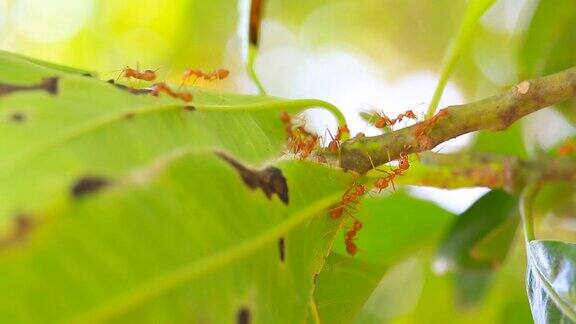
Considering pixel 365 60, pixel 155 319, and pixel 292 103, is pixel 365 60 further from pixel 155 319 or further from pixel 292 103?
pixel 155 319

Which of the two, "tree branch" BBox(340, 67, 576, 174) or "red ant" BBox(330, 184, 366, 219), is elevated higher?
"tree branch" BBox(340, 67, 576, 174)

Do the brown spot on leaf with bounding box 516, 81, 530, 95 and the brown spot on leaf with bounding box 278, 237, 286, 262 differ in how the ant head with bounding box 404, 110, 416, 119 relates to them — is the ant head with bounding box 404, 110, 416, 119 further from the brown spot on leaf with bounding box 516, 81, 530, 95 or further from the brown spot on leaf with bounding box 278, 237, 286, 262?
the brown spot on leaf with bounding box 278, 237, 286, 262

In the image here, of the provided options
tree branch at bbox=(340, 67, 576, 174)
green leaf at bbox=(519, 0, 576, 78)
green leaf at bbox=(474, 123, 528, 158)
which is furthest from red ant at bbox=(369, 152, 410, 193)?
green leaf at bbox=(474, 123, 528, 158)

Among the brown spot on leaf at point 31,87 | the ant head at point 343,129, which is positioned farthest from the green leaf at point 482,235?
the brown spot on leaf at point 31,87

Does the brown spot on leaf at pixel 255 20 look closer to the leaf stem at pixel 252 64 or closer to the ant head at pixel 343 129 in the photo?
the leaf stem at pixel 252 64

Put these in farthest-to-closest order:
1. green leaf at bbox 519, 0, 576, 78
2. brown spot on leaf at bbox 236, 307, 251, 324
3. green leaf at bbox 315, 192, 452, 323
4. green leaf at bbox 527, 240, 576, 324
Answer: green leaf at bbox 315, 192, 452, 323
green leaf at bbox 519, 0, 576, 78
green leaf at bbox 527, 240, 576, 324
brown spot on leaf at bbox 236, 307, 251, 324

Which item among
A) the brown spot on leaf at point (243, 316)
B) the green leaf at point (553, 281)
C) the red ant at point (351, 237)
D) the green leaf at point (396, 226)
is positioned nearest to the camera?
the brown spot on leaf at point (243, 316)

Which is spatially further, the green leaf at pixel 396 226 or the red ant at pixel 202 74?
the green leaf at pixel 396 226
